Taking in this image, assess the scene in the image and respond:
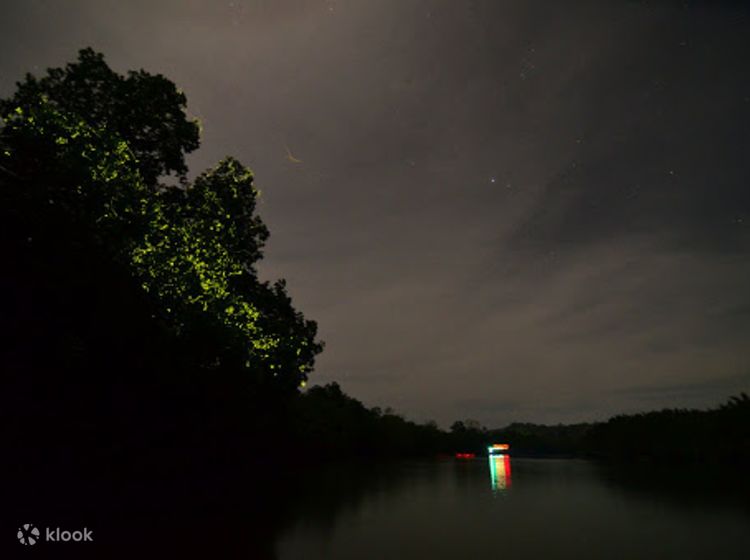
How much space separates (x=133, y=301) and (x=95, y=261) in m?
1.82

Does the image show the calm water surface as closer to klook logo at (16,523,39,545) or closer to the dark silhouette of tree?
klook logo at (16,523,39,545)

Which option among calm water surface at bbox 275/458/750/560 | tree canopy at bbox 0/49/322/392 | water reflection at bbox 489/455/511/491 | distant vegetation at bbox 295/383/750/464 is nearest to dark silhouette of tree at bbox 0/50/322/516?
tree canopy at bbox 0/49/322/392

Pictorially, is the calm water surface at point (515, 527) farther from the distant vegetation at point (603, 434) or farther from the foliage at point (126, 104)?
the distant vegetation at point (603, 434)

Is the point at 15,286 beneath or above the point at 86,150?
beneath

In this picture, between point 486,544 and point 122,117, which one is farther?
point 122,117

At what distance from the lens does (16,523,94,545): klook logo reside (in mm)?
8703

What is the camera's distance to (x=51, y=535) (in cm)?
902

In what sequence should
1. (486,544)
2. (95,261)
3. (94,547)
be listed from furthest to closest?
(95,261) < (486,544) < (94,547)

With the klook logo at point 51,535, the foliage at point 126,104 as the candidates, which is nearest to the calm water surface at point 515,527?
the klook logo at point 51,535

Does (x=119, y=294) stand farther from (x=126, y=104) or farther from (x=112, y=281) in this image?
(x=126, y=104)

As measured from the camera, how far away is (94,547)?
8.41m

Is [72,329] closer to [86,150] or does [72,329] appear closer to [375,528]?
[86,150]

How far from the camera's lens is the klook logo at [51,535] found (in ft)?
28.6

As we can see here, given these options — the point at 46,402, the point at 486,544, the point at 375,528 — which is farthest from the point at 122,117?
the point at 486,544
